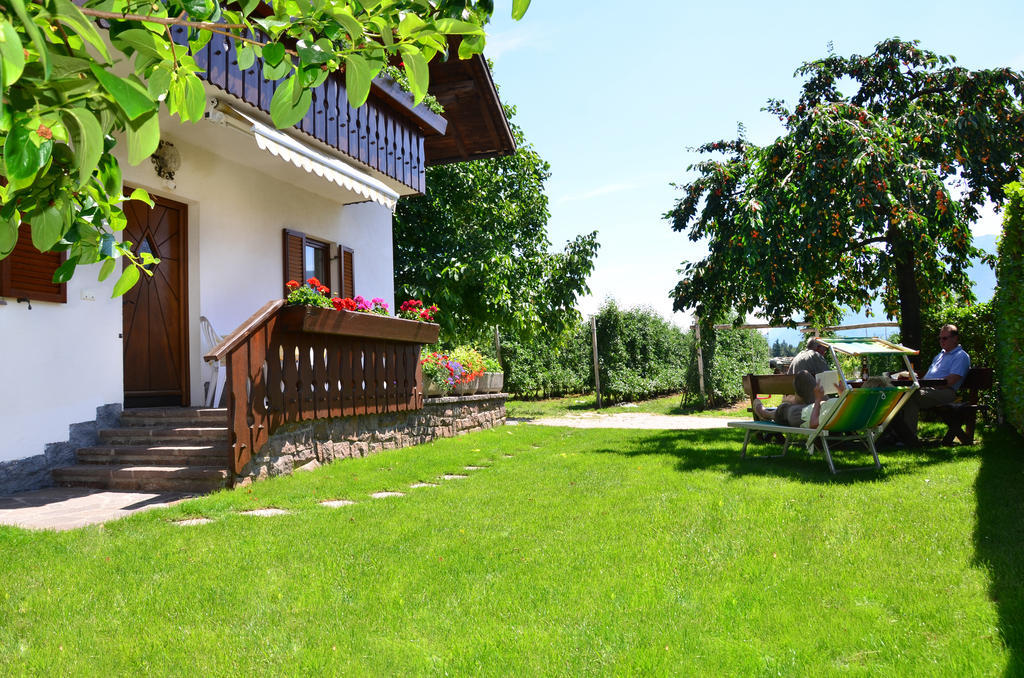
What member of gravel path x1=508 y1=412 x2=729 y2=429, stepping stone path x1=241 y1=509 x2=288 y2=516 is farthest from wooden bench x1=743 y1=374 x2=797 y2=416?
stepping stone path x1=241 y1=509 x2=288 y2=516

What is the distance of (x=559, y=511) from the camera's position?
479 cm

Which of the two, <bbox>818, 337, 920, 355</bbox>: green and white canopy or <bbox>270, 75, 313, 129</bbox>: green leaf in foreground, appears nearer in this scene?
<bbox>270, 75, 313, 129</bbox>: green leaf in foreground

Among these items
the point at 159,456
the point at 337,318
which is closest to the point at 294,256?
the point at 337,318

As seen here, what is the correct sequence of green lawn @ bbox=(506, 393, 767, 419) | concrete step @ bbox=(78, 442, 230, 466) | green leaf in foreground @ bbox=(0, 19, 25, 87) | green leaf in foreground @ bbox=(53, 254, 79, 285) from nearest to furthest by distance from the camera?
1. green leaf in foreground @ bbox=(0, 19, 25, 87)
2. green leaf in foreground @ bbox=(53, 254, 79, 285)
3. concrete step @ bbox=(78, 442, 230, 466)
4. green lawn @ bbox=(506, 393, 767, 419)

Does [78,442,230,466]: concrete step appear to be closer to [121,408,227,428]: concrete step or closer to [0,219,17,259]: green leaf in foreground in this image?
[121,408,227,428]: concrete step

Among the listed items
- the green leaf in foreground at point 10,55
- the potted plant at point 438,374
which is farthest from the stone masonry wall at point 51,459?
the green leaf in foreground at point 10,55

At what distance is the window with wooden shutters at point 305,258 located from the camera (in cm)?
966

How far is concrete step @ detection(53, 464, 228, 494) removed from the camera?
573 centimetres

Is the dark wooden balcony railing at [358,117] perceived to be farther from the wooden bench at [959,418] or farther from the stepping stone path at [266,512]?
the wooden bench at [959,418]

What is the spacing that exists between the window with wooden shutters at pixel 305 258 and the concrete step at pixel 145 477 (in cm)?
377

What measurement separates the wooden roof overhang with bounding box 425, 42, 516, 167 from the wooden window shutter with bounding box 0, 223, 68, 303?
710 cm

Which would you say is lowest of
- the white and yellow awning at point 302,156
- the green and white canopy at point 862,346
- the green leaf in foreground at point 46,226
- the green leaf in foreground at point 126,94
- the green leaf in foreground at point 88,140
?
the green and white canopy at point 862,346

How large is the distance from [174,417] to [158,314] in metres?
1.63

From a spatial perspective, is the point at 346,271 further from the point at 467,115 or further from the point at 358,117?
the point at 467,115
